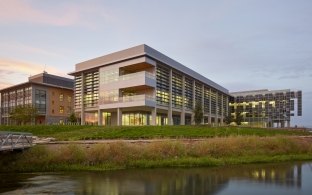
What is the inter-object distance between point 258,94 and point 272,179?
113 metres

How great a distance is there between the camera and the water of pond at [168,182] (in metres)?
25.4

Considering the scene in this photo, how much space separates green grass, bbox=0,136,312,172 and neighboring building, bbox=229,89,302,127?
289ft

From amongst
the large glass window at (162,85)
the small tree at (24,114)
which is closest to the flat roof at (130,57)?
the large glass window at (162,85)

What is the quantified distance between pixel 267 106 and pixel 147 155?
107m

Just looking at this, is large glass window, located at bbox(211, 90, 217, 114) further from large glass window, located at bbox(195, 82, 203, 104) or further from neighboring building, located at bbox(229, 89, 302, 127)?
neighboring building, located at bbox(229, 89, 302, 127)

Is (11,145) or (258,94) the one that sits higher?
(258,94)

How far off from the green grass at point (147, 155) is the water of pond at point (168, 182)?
6.98 ft

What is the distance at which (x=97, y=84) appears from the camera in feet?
260

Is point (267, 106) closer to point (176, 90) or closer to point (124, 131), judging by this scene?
point (176, 90)

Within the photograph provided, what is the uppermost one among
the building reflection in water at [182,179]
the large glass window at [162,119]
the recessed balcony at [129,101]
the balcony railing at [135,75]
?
the balcony railing at [135,75]

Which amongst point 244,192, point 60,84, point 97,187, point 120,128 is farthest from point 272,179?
point 60,84

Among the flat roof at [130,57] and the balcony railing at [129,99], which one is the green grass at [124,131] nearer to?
the balcony railing at [129,99]

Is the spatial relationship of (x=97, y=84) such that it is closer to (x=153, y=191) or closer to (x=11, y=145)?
(x=11, y=145)

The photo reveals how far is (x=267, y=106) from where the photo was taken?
136m
